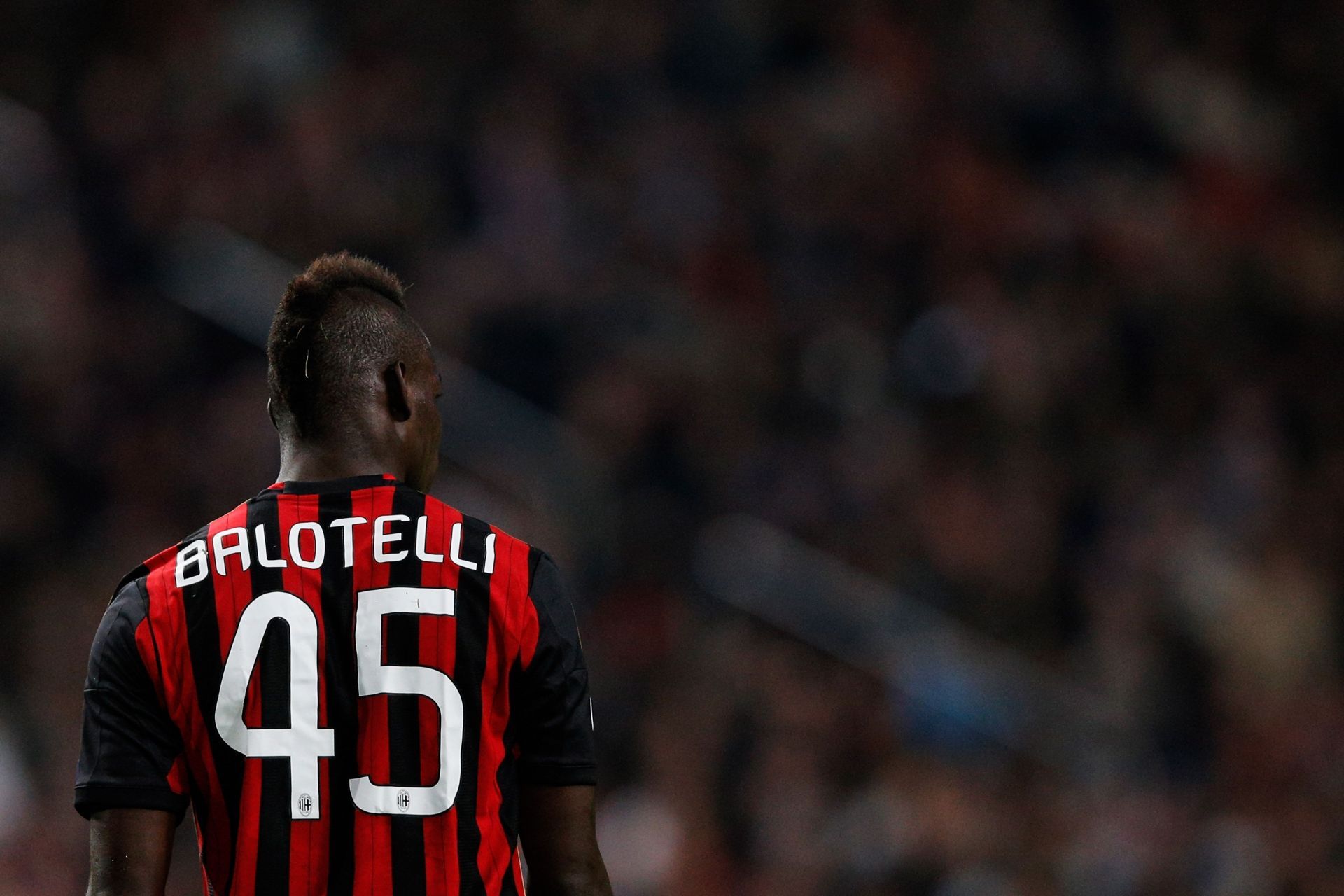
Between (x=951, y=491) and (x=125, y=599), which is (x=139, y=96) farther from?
(x=125, y=599)

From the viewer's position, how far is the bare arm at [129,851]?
223 cm

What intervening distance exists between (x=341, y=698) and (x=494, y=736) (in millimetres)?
208

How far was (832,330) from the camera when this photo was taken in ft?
30.1

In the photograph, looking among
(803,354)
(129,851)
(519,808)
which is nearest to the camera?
(129,851)

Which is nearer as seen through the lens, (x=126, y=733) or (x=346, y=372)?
(x=126, y=733)

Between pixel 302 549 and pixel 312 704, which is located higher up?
pixel 302 549

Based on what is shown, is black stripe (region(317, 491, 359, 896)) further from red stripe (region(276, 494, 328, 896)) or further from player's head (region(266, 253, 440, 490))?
player's head (region(266, 253, 440, 490))

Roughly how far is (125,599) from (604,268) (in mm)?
6879

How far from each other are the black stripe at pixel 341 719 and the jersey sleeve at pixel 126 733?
211 mm

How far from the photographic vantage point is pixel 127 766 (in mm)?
2258

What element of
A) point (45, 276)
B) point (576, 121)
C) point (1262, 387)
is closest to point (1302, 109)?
point (1262, 387)

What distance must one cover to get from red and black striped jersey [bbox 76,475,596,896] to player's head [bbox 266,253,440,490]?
121 mm

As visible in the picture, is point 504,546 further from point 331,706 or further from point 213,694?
point 213,694

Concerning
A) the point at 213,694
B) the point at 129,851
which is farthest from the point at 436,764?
the point at 129,851
